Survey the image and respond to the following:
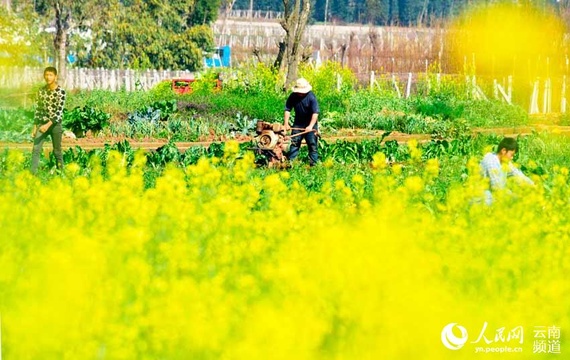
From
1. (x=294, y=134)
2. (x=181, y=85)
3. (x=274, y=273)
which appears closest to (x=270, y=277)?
(x=274, y=273)

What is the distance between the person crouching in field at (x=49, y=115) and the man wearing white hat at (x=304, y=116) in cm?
315

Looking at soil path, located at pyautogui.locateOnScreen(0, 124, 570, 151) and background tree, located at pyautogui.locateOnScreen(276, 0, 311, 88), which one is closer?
soil path, located at pyautogui.locateOnScreen(0, 124, 570, 151)

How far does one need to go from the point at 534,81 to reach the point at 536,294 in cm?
2900

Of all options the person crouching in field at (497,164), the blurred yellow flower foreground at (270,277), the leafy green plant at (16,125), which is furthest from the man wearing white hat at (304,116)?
the blurred yellow flower foreground at (270,277)

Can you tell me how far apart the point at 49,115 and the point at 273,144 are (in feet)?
10.3

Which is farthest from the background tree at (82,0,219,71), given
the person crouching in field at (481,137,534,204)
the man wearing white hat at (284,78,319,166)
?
the person crouching in field at (481,137,534,204)

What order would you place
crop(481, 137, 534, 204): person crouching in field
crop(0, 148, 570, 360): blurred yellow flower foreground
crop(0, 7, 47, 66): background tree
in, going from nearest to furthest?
A: crop(0, 148, 570, 360): blurred yellow flower foreground < crop(481, 137, 534, 204): person crouching in field < crop(0, 7, 47, 66): background tree

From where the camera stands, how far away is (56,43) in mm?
37406

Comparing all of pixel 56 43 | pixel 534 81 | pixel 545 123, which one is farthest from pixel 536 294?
pixel 56 43

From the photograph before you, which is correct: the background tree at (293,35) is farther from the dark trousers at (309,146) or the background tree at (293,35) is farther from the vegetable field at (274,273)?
the vegetable field at (274,273)

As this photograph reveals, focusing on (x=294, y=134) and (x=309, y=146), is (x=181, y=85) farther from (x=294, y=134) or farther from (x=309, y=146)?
(x=309, y=146)

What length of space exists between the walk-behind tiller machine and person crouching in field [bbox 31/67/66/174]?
2.74 metres

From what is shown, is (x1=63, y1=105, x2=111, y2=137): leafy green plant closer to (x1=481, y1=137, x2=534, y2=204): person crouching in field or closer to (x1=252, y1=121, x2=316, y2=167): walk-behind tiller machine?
(x1=252, y1=121, x2=316, y2=167): walk-behind tiller machine

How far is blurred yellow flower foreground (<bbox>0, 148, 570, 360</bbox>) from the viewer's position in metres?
5.46
